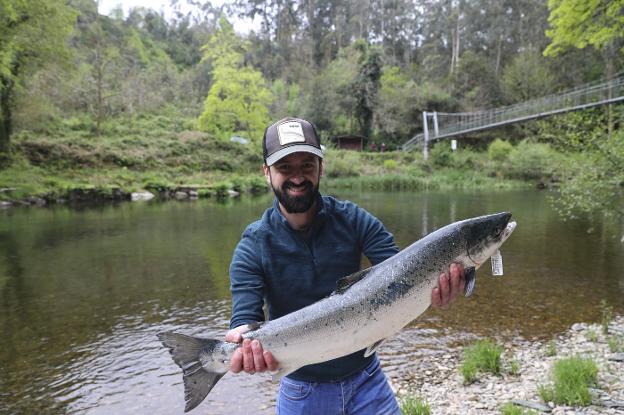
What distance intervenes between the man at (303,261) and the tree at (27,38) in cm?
2666

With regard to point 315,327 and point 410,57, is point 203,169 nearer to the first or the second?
point 315,327

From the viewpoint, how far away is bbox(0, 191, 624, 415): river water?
643 cm

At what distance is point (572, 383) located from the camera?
4969 millimetres

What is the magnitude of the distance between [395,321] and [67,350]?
24.5 feet

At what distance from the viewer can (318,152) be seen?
2.60 metres

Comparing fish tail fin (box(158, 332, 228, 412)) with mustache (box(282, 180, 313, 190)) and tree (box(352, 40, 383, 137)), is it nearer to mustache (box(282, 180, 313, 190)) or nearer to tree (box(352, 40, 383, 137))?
mustache (box(282, 180, 313, 190))

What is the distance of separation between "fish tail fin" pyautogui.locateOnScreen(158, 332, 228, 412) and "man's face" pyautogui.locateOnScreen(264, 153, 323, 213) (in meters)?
0.91

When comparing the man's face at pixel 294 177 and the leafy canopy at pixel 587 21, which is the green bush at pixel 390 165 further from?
the man's face at pixel 294 177

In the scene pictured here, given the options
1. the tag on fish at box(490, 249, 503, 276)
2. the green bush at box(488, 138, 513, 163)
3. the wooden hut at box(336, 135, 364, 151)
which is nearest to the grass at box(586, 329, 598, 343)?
the tag on fish at box(490, 249, 503, 276)

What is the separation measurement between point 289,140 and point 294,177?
0.72ft

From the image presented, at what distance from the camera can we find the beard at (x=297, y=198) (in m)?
2.56

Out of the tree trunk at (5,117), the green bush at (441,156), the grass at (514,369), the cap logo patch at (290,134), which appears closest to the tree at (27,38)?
the tree trunk at (5,117)

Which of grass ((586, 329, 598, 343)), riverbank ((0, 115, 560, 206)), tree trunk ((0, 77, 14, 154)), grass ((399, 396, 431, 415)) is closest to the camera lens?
grass ((399, 396, 431, 415))

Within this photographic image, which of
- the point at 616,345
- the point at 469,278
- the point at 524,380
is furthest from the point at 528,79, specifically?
the point at 469,278
